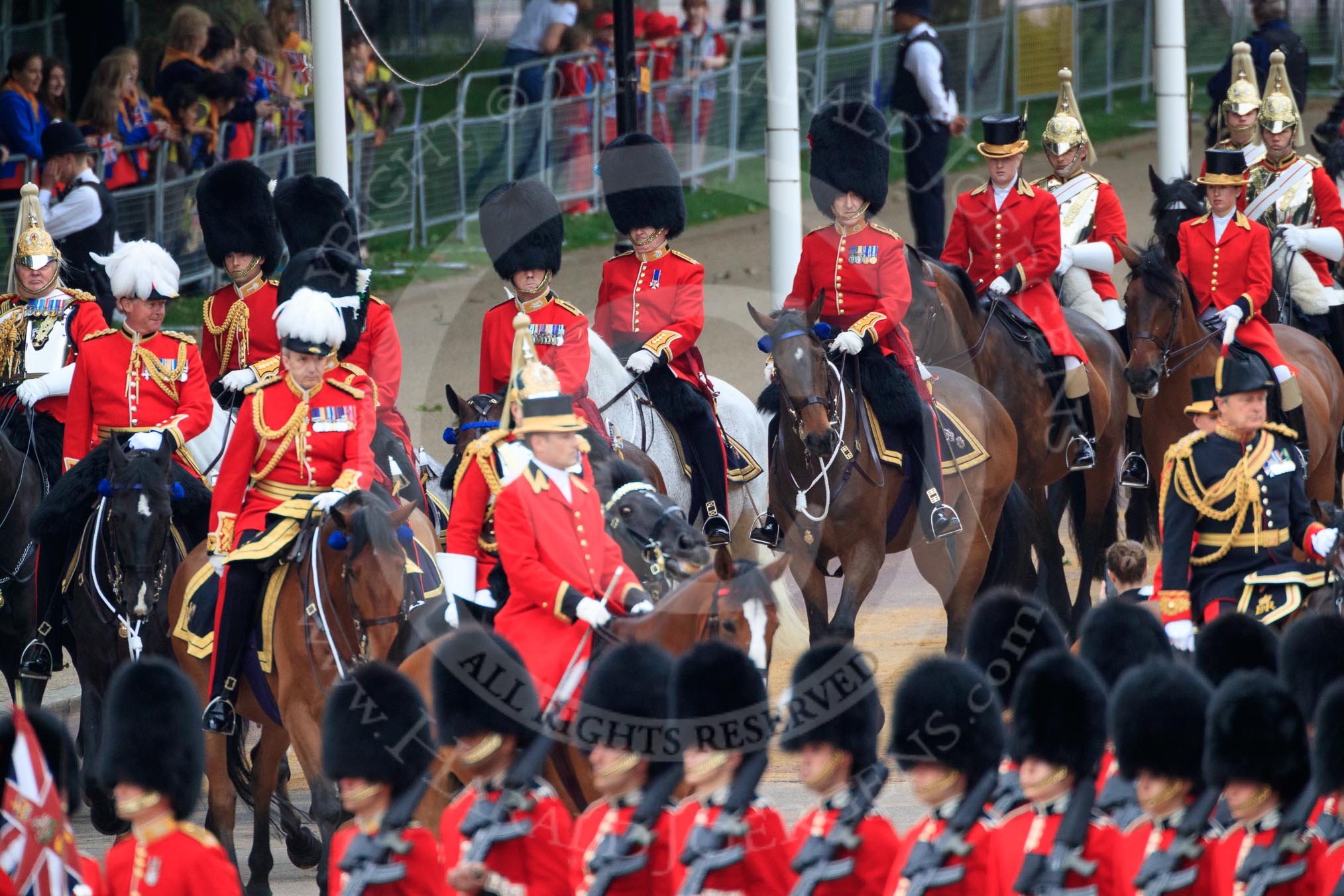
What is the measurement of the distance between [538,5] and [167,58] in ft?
11.2

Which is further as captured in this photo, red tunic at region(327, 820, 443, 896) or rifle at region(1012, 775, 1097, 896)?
red tunic at region(327, 820, 443, 896)

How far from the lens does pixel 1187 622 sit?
7.58 metres

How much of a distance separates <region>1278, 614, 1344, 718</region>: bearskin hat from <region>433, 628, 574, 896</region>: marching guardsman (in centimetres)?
225

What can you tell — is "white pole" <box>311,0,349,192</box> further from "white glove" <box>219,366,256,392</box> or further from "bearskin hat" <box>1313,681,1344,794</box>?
"bearskin hat" <box>1313,681,1344,794</box>

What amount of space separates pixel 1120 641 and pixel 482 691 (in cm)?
219

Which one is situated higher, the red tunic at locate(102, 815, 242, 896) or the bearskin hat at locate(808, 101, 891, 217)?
the bearskin hat at locate(808, 101, 891, 217)

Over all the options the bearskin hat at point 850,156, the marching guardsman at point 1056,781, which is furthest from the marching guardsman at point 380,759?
the bearskin hat at point 850,156

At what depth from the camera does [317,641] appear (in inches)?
306

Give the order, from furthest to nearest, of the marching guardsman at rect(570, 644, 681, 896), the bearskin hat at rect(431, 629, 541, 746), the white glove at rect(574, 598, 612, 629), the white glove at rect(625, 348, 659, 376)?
1. the white glove at rect(625, 348, 659, 376)
2. the white glove at rect(574, 598, 612, 629)
3. the bearskin hat at rect(431, 629, 541, 746)
4. the marching guardsman at rect(570, 644, 681, 896)

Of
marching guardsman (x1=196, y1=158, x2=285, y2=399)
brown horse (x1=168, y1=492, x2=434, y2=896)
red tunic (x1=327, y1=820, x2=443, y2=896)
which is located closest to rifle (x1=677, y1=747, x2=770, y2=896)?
red tunic (x1=327, y1=820, x2=443, y2=896)

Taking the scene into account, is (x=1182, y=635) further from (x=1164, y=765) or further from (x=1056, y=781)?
(x=1056, y=781)

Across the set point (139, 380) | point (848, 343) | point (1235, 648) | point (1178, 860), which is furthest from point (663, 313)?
point (1178, 860)

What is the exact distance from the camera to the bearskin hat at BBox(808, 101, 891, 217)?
10430mm

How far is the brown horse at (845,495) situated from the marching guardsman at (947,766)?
310 centimetres
